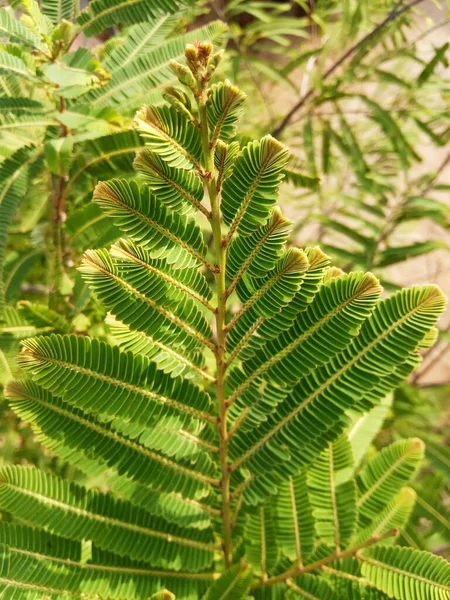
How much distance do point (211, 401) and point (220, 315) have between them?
3.9 inches

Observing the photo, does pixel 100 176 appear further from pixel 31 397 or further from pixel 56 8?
pixel 31 397

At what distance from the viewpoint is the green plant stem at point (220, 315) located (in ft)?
1.10

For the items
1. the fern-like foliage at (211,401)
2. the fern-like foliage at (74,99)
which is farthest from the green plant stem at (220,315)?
the fern-like foliage at (74,99)

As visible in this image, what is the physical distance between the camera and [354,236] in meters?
1.22

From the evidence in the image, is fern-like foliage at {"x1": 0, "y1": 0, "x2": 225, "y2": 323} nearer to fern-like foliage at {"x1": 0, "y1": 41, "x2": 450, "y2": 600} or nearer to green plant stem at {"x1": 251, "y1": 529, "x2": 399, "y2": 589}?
fern-like foliage at {"x1": 0, "y1": 41, "x2": 450, "y2": 600}

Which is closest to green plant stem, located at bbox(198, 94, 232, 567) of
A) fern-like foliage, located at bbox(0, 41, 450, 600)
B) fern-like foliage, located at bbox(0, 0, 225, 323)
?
fern-like foliage, located at bbox(0, 41, 450, 600)

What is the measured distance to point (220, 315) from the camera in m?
0.38

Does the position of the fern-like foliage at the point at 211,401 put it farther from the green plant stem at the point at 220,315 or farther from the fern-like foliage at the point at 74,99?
the fern-like foliage at the point at 74,99

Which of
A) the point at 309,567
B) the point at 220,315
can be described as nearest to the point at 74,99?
the point at 220,315

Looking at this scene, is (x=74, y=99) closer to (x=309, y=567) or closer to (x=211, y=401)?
(x=211, y=401)

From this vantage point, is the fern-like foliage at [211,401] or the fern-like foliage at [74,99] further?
the fern-like foliage at [74,99]

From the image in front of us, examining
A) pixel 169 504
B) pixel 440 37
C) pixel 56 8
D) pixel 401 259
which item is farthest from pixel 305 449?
pixel 440 37

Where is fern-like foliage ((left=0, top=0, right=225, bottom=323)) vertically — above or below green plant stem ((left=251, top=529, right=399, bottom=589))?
above

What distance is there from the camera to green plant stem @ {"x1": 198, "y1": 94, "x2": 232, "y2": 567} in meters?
0.33
